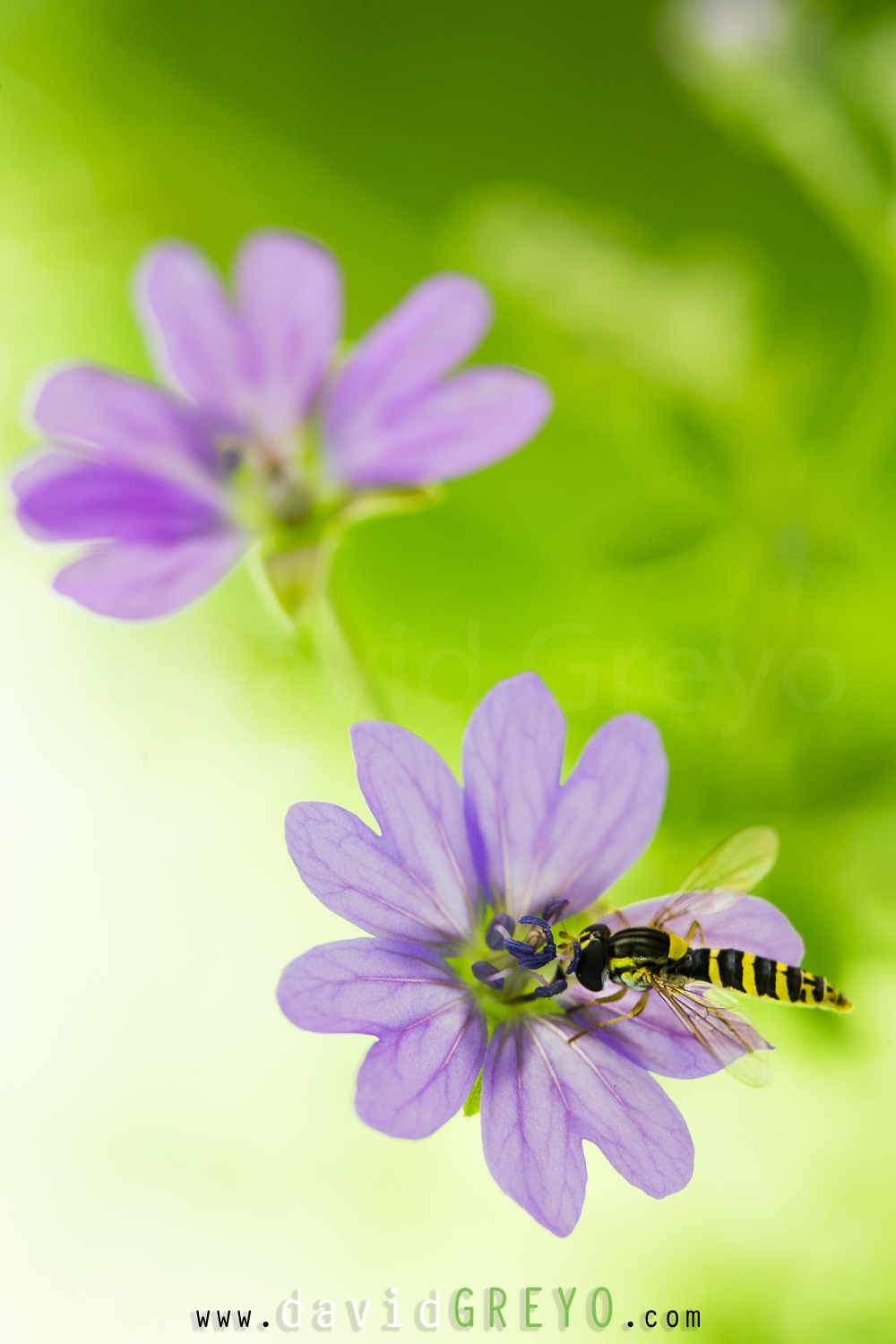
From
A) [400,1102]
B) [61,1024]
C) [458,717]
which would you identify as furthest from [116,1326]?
[458,717]

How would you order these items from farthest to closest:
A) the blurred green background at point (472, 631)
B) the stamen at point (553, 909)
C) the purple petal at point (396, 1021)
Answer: the blurred green background at point (472, 631) → the stamen at point (553, 909) → the purple petal at point (396, 1021)

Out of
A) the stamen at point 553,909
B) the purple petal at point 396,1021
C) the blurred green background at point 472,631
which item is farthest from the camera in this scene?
the blurred green background at point 472,631

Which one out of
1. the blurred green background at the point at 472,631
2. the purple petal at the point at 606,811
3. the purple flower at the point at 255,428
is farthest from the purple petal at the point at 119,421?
the purple petal at the point at 606,811

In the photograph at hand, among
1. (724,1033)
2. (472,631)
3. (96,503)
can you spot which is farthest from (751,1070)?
(472,631)

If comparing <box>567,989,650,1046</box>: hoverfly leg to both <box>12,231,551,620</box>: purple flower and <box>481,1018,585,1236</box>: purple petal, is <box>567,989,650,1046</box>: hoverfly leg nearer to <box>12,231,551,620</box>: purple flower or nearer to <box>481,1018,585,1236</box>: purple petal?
<box>481,1018,585,1236</box>: purple petal

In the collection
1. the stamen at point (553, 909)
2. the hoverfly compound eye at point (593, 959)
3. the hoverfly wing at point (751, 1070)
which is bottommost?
the hoverfly wing at point (751, 1070)

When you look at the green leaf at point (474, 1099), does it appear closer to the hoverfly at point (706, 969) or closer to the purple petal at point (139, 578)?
the hoverfly at point (706, 969)
